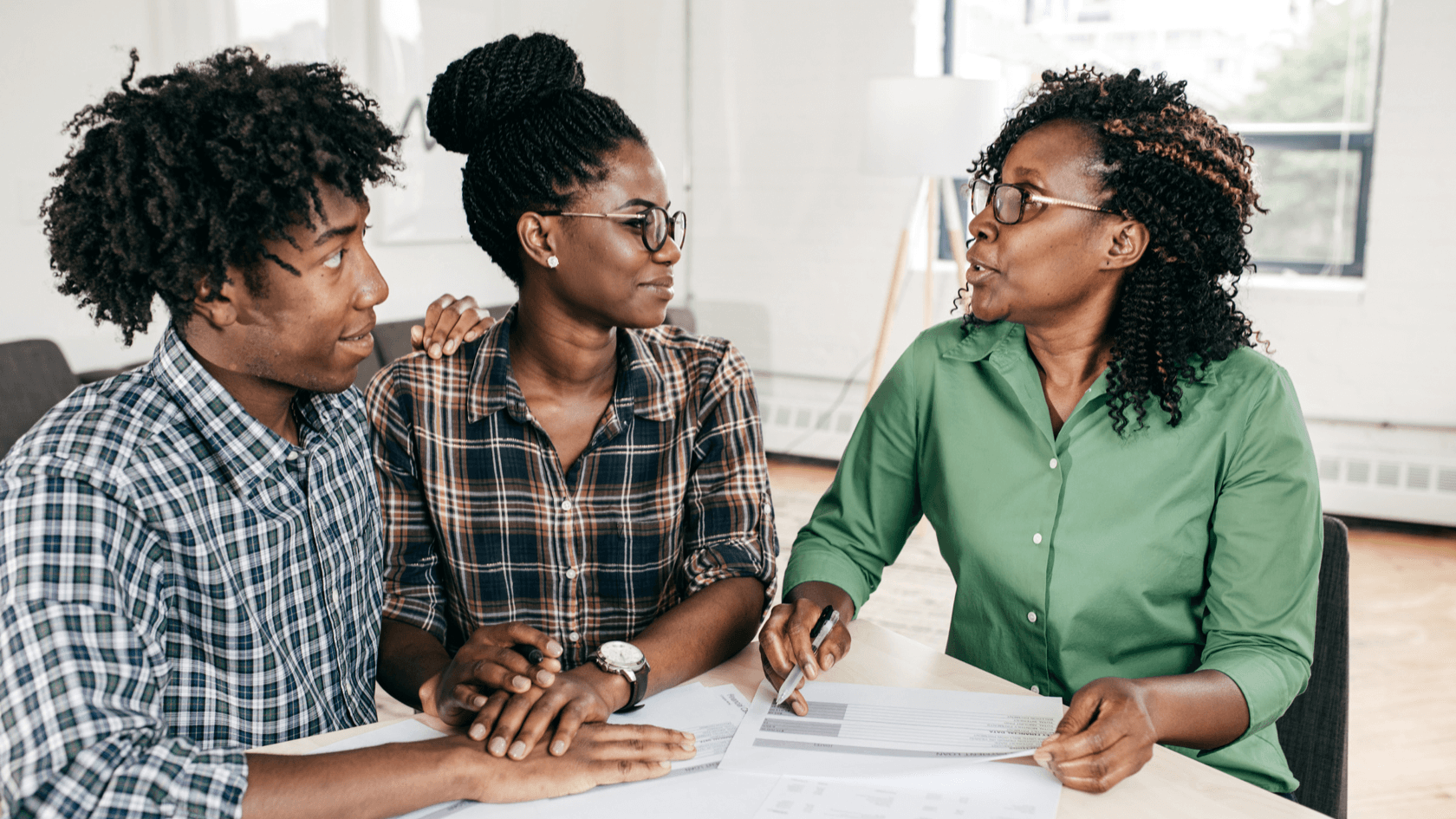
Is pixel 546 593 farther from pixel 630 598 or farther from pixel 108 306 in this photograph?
pixel 108 306

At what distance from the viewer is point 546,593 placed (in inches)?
58.4

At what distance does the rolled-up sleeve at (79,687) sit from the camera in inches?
33.5

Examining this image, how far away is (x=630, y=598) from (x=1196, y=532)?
74cm

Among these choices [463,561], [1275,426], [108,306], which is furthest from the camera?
[463,561]

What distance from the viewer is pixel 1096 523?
4.53 ft

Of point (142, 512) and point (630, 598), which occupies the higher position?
point (142, 512)

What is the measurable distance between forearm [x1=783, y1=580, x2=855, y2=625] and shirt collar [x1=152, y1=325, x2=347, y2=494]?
25.1 inches

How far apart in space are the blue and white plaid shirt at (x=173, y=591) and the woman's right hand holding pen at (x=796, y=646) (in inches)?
19.3

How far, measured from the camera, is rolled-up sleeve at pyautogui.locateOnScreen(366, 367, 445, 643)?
4.69ft

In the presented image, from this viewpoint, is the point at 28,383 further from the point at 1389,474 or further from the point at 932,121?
the point at 1389,474

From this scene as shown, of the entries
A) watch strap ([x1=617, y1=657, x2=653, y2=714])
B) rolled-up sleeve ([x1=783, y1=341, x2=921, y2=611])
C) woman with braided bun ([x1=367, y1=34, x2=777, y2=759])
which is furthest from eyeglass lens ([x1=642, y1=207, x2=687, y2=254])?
watch strap ([x1=617, y1=657, x2=653, y2=714])

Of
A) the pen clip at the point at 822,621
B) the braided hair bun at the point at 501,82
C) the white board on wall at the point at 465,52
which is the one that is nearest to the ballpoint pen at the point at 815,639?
the pen clip at the point at 822,621

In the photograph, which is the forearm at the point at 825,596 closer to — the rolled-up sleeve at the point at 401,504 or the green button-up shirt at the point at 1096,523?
the green button-up shirt at the point at 1096,523

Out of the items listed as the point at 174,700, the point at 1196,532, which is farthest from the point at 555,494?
the point at 1196,532
